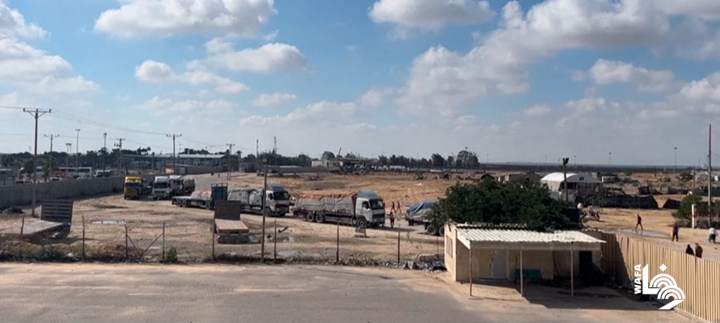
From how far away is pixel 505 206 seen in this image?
1196 inches

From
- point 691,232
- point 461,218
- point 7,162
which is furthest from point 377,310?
point 7,162

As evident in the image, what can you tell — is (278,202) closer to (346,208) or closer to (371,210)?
(346,208)

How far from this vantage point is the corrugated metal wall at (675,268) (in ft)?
62.4

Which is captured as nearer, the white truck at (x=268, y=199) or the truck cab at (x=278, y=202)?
the truck cab at (x=278, y=202)

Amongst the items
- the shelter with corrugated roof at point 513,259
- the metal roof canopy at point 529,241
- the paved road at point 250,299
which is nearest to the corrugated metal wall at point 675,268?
the shelter with corrugated roof at point 513,259

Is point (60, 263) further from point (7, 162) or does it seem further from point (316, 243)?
point (7, 162)

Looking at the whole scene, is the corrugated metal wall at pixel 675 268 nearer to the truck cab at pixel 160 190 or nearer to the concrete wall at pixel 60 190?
the concrete wall at pixel 60 190

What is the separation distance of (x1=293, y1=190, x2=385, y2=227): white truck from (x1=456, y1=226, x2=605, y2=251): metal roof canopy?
76.2ft

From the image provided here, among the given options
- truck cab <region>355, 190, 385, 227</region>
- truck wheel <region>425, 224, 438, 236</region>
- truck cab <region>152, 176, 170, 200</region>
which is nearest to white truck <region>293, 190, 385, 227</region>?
truck cab <region>355, 190, 385, 227</region>

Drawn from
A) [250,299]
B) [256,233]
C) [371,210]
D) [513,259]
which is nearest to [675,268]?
[513,259]

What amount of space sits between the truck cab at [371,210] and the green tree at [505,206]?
15.6 metres

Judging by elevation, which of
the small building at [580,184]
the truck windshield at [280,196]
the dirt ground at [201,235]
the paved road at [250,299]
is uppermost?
the small building at [580,184]

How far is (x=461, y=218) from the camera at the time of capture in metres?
30.9

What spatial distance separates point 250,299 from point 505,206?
13.5 meters
